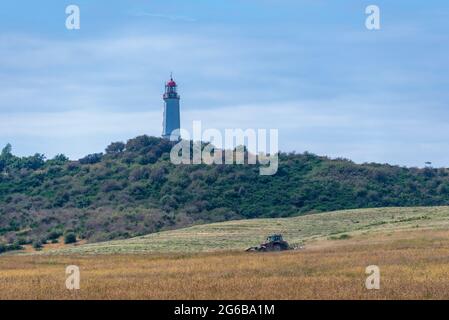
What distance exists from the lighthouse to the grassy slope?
61.1m

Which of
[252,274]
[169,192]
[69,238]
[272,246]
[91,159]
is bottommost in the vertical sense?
[69,238]

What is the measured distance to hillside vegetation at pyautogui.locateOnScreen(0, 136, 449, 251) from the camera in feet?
341

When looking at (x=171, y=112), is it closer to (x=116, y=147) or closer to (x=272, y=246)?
(x=116, y=147)

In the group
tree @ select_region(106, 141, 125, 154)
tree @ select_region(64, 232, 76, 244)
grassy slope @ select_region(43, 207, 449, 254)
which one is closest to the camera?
grassy slope @ select_region(43, 207, 449, 254)

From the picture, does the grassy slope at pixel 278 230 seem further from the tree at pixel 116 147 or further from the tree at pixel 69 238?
the tree at pixel 116 147

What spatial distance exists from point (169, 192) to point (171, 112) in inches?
1243

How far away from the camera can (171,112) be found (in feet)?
486

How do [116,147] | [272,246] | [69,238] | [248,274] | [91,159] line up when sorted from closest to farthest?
1. [248,274]
2. [272,246]
3. [69,238]
4. [91,159]
5. [116,147]

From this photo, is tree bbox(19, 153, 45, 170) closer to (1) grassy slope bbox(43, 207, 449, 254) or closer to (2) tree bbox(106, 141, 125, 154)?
(2) tree bbox(106, 141, 125, 154)

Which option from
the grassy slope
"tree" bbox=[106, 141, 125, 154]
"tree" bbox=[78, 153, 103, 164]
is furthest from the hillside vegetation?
the grassy slope

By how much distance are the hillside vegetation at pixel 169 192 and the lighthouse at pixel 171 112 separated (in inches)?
235

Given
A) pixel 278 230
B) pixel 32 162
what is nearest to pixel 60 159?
pixel 32 162

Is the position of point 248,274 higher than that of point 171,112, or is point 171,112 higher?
point 171,112
